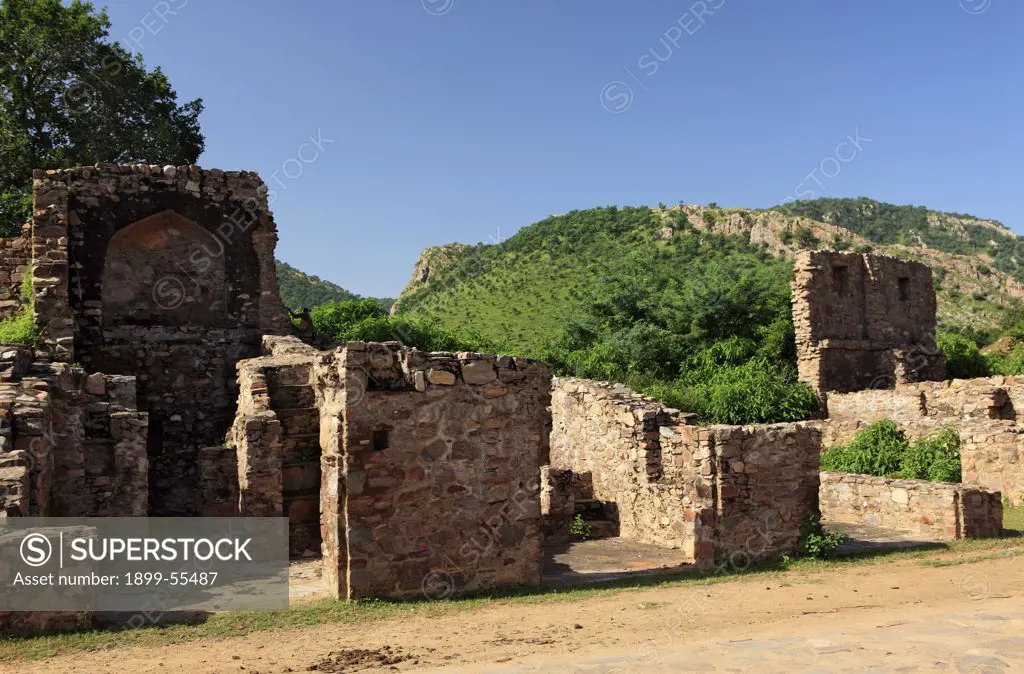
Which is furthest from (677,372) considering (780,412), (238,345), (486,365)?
(486,365)

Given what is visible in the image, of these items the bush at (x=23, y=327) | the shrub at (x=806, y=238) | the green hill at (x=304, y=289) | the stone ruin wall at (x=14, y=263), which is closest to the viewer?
the bush at (x=23, y=327)

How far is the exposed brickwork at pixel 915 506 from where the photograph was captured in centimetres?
1067

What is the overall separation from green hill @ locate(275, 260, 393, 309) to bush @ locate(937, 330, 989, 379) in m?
49.4

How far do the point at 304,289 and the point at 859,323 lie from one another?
5909cm

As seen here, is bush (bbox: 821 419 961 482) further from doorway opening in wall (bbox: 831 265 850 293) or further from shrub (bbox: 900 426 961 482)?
doorway opening in wall (bbox: 831 265 850 293)

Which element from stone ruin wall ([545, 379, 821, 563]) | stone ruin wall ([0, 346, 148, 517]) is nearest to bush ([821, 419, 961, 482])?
stone ruin wall ([545, 379, 821, 563])

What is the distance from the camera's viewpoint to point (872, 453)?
59.5 ft

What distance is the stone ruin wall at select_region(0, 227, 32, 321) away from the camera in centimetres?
1492

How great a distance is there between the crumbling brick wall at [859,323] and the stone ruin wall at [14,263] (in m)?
19.4

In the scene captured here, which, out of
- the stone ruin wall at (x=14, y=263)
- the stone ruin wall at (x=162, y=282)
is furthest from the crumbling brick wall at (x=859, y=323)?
the stone ruin wall at (x=14, y=263)

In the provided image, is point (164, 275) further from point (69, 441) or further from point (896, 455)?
point (896, 455)

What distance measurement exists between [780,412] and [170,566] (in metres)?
16.4

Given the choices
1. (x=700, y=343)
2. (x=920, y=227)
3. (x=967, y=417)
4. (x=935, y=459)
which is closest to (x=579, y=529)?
(x=935, y=459)

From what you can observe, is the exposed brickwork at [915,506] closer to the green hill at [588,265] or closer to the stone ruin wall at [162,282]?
the stone ruin wall at [162,282]
